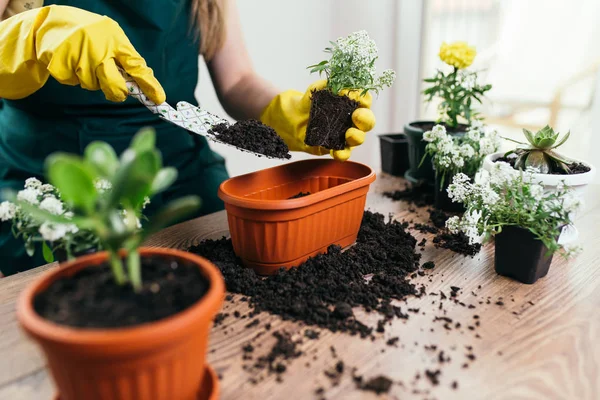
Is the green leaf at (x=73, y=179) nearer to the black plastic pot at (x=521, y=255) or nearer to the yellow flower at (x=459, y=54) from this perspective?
the black plastic pot at (x=521, y=255)

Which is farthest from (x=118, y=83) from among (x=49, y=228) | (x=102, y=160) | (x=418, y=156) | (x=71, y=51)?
(x=418, y=156)

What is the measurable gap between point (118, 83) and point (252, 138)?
12.2 inches

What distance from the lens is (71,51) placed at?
0.90 meters

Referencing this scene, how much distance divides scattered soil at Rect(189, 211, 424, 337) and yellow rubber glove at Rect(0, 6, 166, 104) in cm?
41

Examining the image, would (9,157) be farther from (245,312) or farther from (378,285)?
(378,285)

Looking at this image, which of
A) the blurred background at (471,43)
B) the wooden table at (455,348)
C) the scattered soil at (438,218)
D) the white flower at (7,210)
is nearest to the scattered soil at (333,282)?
the wooden table at (455,348)

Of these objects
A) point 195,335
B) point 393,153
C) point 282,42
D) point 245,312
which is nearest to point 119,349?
point 195,335

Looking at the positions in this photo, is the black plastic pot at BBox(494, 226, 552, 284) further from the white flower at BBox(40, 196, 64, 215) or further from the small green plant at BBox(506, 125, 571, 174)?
the white flower at BBox(40, 196, 64, 215)

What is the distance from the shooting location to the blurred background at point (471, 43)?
194 cm

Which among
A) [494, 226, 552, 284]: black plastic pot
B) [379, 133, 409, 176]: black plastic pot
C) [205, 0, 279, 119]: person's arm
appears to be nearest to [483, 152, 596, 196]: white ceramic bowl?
[494, 226, 552, 284]: black plastic pot

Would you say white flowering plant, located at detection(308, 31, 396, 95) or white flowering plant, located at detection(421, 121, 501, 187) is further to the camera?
white flowering plant, located at detection(421, 121, 501, 187)

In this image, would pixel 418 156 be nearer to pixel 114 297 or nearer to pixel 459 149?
pixel 459 149

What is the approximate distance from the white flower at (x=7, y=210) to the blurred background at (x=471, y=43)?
1542 mm

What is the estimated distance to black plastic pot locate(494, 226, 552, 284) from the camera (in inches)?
33.3
